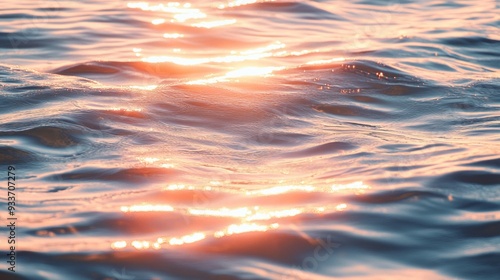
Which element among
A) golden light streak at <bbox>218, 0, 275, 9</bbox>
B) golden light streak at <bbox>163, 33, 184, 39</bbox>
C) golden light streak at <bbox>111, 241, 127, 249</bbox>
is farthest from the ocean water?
golden light streak at <bbox>218, 0, 275, 9</bbox>

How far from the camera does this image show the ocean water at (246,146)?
400 centimetres

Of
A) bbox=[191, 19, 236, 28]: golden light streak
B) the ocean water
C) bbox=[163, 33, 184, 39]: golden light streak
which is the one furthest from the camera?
bbox=[191, 19, 236, 28]: golden light streak

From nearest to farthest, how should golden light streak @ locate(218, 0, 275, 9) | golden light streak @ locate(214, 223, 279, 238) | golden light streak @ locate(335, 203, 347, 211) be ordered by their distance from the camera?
golden light streak @ locate(214, 223, 279, 238), golden light streak @ locate(335, 203, 347, 211), golden light streak @ locate(218, 0, 275, 9)

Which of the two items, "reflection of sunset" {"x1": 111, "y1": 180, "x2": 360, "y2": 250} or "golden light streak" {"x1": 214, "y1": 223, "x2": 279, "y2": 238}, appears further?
"golden light streak" {"x1": 214, "y1": 223, "x2": 279, "y2": 238}

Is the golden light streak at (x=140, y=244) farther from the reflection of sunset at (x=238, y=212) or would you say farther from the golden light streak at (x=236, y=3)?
the golden light streak at (x=236, y=3)

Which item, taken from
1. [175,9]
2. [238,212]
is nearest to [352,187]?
[238,212]

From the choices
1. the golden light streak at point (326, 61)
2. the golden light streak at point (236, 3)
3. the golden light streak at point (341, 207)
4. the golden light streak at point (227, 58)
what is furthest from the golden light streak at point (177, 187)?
the golden light streak at point (236, 3)

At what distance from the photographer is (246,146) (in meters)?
5.93

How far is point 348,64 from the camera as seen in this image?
830cm

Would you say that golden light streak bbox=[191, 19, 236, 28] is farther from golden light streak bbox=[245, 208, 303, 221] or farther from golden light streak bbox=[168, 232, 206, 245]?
golden light streak bbox=[168, 232, 206, 245]

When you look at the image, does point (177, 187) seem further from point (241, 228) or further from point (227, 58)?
point (227, 58)

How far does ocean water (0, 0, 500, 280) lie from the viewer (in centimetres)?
400

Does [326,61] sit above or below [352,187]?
above

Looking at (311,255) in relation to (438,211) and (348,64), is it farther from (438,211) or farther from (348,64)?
(348,64)
